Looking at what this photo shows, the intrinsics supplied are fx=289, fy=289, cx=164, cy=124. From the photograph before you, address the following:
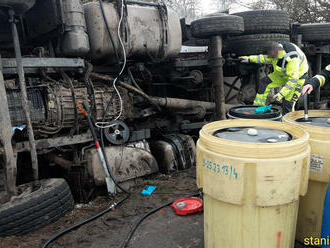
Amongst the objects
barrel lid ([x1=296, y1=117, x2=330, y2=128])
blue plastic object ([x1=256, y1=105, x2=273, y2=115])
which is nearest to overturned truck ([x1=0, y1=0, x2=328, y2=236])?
blue plastic object ([x1=256, y1=105, x2=273, y2=115])

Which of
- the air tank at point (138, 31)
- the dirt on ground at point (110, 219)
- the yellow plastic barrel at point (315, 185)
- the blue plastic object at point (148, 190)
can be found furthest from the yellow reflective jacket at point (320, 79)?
the blue plastic object at point (148, 190)

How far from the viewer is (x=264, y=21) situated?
5508 millimetres

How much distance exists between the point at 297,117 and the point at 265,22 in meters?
3.35

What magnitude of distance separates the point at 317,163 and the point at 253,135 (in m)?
0.58

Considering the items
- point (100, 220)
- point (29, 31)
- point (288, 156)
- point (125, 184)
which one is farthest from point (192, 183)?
point (29, 31)

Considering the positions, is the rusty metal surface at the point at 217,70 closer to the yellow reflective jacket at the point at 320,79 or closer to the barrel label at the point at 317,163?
the yellow reflective jacket at the point at 320,79

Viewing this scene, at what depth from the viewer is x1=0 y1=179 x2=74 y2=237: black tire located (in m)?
2.81

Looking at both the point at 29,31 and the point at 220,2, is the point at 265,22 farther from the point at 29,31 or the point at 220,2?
the point at 220,2

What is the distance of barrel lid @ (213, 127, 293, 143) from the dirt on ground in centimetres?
124

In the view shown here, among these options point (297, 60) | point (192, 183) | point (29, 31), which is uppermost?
point (29, 31)

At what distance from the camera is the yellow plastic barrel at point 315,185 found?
2199mm

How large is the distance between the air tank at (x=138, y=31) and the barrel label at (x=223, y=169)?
108 inches

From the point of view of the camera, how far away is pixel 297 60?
4598 millimetres

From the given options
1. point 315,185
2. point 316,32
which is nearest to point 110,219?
point 315,185
